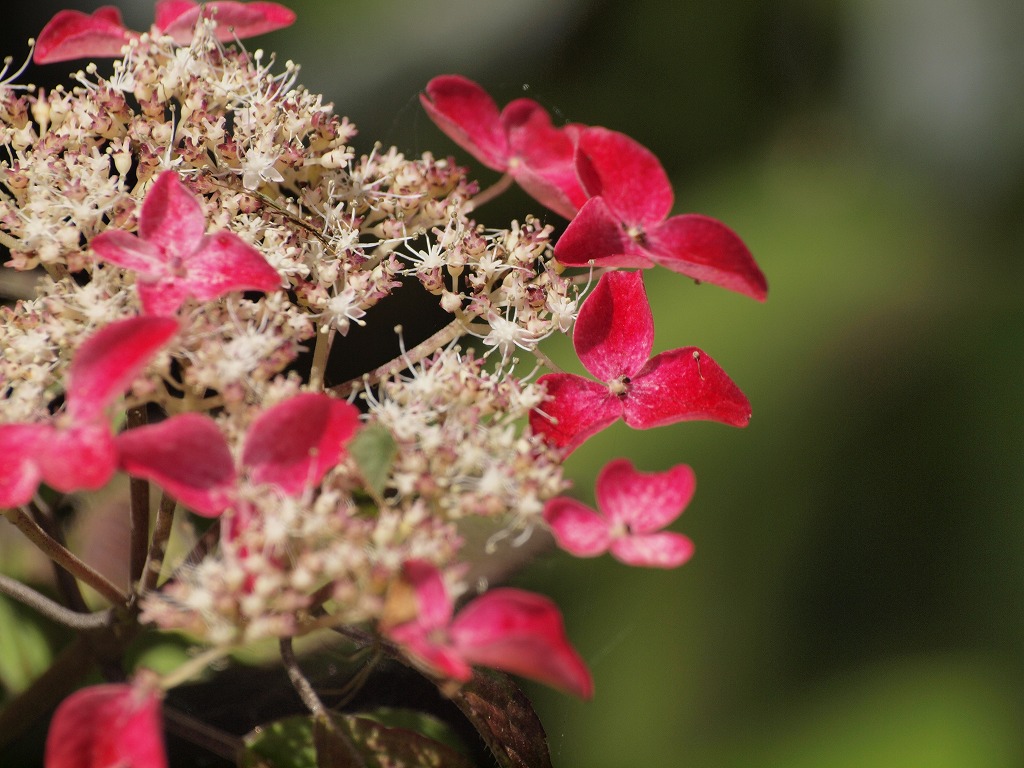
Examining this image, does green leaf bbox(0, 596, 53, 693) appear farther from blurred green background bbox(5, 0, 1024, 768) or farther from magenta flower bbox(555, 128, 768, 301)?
magenta flower bbox(555, 128, 768, 301)

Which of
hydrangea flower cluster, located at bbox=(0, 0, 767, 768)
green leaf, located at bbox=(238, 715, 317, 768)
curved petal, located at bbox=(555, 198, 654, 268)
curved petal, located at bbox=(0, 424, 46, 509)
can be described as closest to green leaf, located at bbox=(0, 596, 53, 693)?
hydrangea flower cluster, located at bbox=(0, 0, 767, 768)

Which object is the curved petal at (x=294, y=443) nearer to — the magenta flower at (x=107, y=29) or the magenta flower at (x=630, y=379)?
the magenta flower at (x=630, y=379)

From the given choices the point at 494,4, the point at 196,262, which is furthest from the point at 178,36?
the point at 494,4

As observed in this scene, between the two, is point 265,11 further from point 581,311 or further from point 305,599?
point 305,599

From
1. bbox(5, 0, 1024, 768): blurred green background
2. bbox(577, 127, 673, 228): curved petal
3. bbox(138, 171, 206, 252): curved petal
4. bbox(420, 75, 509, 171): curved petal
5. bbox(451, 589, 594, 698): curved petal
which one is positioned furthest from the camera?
bbox(5, 0, 1024, 768): blurred green background

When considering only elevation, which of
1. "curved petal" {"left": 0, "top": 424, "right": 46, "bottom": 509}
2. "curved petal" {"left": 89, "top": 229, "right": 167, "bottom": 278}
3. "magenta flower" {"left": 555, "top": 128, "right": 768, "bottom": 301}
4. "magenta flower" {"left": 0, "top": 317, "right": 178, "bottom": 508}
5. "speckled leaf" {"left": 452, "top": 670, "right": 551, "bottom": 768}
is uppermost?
"magenta flower" {"left": 555, "top": 128, "right": 768, "bottom": 301}

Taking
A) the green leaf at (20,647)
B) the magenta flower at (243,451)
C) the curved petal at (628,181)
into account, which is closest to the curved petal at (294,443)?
the magenta flower at (243,451)

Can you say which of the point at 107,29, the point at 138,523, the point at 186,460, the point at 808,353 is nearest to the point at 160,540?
the point at 138,523

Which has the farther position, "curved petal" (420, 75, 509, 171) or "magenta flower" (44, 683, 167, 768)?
"curved petal" (420, 75, 509, 171)
